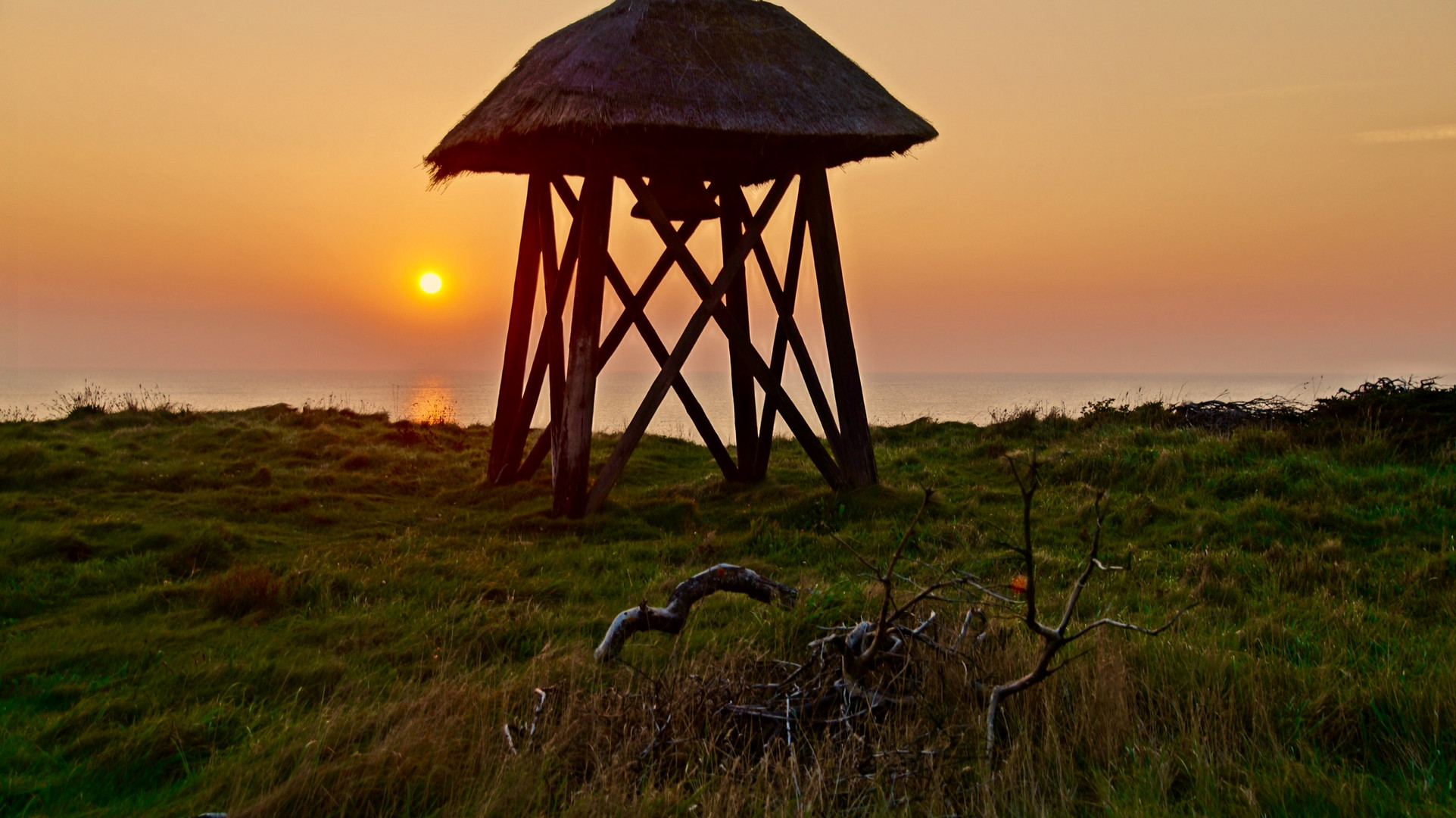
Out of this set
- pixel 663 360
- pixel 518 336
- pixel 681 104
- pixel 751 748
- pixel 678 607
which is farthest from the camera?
pixel 518 336

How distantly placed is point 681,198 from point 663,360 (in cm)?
184

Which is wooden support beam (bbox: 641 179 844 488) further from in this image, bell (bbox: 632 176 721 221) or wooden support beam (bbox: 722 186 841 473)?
bell (bbox: 632 176 721 221)

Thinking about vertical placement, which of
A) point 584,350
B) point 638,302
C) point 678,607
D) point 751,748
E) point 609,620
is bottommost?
point 751,748

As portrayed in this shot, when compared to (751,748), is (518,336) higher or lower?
higher

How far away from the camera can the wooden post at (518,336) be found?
34.5 ft

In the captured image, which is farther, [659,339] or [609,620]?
[659,339]

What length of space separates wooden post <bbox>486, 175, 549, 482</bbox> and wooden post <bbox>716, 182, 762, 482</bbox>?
2.13 m

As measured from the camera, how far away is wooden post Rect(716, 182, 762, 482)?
34.1 ft

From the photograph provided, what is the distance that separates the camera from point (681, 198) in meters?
9.96

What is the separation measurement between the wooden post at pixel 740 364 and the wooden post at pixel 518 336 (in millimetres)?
2132

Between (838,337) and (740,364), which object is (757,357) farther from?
(740,364)

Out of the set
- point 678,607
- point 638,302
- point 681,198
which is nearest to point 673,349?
point 638,302

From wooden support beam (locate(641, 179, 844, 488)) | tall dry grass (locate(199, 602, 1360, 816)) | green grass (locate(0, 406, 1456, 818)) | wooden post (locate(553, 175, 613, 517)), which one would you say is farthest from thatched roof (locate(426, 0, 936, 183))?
tall dry grass (locate(199, 602, 1360, 816))

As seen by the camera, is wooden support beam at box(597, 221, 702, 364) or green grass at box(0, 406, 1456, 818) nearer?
green grass at box(0, 406, 1456, 818)
